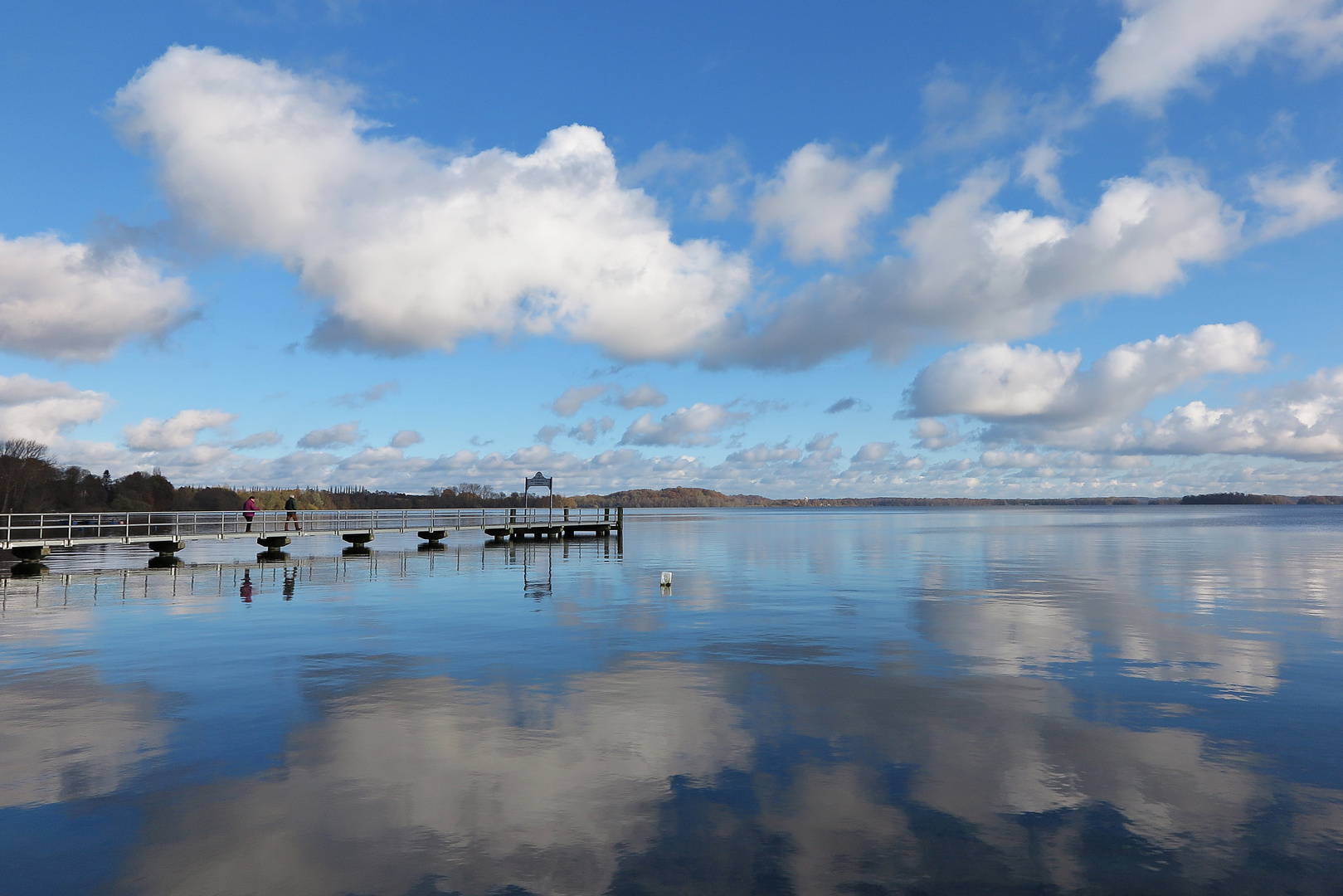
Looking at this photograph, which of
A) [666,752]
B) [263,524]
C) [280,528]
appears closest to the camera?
[666,752]

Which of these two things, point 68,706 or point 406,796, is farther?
point 68,706

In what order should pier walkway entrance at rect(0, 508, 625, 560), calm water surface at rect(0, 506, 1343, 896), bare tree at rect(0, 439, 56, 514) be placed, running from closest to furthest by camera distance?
calm water surface at rect(0, 506, 1343, 896) → pier walkway entrance at rect(0, 508, 625, 560) → bare tree at rect(0, 439, 56, 514)

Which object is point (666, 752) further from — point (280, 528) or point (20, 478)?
point (20, 478)

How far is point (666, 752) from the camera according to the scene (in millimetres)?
10852

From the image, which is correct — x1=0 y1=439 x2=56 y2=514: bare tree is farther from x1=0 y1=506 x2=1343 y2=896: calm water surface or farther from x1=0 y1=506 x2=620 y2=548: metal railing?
x1=0 y1=506 x2=1343 y2=896: calm water surface

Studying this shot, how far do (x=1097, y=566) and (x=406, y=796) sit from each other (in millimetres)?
42993

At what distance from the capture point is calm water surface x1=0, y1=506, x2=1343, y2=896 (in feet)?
24.8

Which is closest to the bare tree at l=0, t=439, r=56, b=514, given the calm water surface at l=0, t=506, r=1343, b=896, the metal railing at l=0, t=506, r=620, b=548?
the metal railing at l=0, t=506, r=620, b=548

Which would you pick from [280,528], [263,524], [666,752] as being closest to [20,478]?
[280,528]

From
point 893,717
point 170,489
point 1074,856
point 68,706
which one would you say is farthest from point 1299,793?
point 170,489

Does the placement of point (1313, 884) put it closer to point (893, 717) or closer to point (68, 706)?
point (893, 717)

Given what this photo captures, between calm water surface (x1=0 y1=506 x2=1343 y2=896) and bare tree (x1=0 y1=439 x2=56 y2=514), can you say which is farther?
bare tree (x1=0 y1=439 x2=56 y2=514)

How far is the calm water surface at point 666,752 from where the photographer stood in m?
7.57

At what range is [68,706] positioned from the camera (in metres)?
13.1
